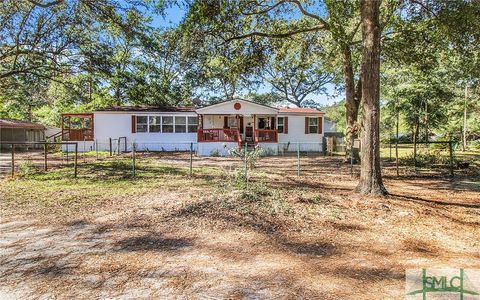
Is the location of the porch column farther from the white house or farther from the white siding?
the white siding

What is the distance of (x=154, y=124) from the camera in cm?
2334

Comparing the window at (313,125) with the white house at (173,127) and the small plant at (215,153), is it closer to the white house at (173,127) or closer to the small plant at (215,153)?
the white house at (173,127)

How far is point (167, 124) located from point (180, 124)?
0.90m

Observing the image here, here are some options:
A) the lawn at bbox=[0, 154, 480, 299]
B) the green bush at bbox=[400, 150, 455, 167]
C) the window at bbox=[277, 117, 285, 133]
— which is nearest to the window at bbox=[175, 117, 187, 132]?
the window at bbox=[277, 117, 285, 133]

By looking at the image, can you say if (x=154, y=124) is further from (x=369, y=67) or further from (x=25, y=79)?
(x=369, y=67)

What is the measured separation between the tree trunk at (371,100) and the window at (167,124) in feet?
58.4

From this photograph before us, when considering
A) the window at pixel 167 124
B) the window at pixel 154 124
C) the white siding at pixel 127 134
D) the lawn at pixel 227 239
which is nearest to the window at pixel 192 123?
the white siding at pixel 127 134

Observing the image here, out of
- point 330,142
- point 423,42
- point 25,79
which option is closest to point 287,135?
point 330,142

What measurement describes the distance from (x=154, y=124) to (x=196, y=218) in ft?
60.9

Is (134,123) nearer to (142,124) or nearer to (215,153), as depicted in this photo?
(142,124)

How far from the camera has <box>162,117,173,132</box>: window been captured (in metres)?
23.4

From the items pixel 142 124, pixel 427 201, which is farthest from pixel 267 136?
pixel 427 201

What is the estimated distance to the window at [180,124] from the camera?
77.4 feet

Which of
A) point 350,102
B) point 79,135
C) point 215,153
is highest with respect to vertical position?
point 350,102
